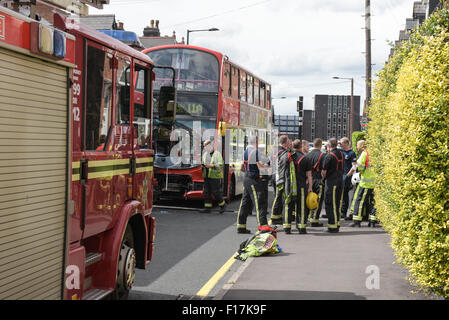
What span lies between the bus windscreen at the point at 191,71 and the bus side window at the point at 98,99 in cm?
1109

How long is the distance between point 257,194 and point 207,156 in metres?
4.16

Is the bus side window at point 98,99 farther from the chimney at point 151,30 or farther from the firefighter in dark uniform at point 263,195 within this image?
the chimney at point 151,30

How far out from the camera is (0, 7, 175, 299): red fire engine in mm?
4012

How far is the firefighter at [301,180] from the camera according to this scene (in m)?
12.4

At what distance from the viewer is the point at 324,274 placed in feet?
27.1

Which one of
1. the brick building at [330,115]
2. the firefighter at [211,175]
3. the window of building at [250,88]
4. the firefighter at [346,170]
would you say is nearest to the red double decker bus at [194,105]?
the firefighter at [211,175]

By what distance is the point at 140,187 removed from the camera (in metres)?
6.82

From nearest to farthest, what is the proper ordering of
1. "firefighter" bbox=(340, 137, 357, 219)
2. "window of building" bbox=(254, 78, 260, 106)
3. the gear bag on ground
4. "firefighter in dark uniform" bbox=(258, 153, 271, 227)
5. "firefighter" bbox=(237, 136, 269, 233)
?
the gear bag on ground
"firefighter in dark uniform" bbox=(258, 153, 271, 227)
"firefighter" bbox=(237, 136, 269, 233)
"firefighter" bbox=(340, 137, 357, 219)
"window of building" bbox=(254, 78, 260, 106)

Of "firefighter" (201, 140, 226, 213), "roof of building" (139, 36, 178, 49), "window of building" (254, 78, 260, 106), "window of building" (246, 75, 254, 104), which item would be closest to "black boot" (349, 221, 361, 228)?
"firefighter" (201, 140, 226, 213)

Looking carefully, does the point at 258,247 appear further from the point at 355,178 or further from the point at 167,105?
the point at 355,178

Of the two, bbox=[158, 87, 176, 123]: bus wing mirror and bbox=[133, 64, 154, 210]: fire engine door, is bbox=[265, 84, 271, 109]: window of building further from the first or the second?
bbox=[133, 64, 154, 210]: fire engine door

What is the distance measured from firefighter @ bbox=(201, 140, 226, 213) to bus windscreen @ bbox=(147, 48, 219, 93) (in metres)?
1.87
